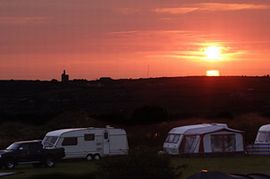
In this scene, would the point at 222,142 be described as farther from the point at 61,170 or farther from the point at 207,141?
the point at 61,170

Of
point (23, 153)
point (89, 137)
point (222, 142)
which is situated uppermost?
point (89, 137)

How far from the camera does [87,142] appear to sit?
43.6 m

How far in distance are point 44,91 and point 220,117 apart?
53.8 metres

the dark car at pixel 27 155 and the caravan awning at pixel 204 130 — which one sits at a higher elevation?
the caravan awning at pixel 204 130

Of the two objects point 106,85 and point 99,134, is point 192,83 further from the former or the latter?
point 99,134

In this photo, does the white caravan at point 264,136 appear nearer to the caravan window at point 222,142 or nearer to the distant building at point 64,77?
the caravan window at point 222,142

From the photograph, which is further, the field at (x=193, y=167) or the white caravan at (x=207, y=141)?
the white caravan at (x=207, y=141)

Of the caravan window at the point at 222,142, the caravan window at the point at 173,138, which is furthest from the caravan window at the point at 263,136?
the caravan window at the point at 173,138

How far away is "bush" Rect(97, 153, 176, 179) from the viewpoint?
57.3 feet

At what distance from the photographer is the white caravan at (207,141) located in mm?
46250

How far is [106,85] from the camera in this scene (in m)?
125

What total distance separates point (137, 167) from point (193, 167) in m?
18.9

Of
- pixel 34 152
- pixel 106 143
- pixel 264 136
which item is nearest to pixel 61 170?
pixel 34 152

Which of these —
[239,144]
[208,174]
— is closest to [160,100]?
[239,144]
